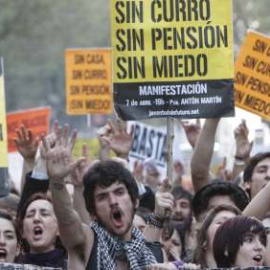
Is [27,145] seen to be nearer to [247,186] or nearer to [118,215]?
[247,186]

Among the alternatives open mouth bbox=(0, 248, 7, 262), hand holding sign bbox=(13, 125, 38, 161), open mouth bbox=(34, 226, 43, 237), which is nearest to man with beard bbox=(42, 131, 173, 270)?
open mouth bbox=(0, 248, 7, 262)

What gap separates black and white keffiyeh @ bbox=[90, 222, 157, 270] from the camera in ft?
28.4

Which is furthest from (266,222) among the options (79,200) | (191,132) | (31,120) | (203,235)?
(31,120)

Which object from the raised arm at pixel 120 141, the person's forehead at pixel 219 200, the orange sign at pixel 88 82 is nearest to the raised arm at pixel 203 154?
the raised arm at pixel 120 141

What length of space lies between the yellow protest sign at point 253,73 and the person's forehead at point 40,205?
325 cm

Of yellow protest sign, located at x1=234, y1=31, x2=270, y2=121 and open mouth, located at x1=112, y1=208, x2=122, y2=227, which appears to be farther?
yellow protest sign, located at x1=234, y1=31, x2=270, y2=121

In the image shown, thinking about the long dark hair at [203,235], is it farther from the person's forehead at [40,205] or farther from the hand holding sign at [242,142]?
the hand holding sign at [242,142]

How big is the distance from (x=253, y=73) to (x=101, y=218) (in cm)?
471

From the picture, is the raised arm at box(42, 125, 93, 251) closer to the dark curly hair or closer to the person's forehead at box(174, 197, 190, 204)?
the dark curly hair

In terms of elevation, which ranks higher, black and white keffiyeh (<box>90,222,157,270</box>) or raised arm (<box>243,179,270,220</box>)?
raised arm (<box>243,179,270,220</box>)

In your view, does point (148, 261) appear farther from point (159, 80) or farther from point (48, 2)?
point (48, 2)

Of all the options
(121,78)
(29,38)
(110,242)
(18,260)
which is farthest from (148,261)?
(29,38)

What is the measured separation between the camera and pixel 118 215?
882 cm

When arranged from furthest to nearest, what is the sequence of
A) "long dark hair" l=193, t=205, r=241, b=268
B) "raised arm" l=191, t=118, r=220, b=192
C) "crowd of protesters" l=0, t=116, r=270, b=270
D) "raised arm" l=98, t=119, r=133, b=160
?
"raised arm" l=98, t=119, r=133, b=160 → "raised arm" l=191, t=118, r=220, b=192 → "long dark hair" l=193, t=205, r=241, b=268 → "crowd of protesters" l=0, t=116, r=270, b=270
